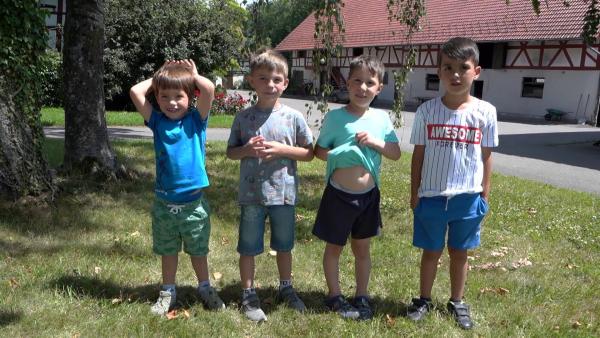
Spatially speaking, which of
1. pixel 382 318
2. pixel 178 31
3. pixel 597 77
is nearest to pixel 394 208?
pixel 382 318

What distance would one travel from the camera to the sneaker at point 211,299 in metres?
3.36

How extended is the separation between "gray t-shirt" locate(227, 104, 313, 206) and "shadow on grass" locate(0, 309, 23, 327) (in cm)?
139

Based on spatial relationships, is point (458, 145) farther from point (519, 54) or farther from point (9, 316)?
point (519, 54)

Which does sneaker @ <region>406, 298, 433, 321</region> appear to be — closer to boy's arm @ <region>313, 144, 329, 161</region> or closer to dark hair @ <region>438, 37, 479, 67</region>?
boy's arm @ <region>313, 144, 329, 161</region>

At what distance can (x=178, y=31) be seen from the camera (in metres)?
19.8

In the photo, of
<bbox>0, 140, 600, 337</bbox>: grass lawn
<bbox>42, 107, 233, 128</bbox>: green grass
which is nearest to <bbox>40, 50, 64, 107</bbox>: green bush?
<bbox>42, 107, 233, 128</bbox>: green grass

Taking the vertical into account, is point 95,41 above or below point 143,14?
below

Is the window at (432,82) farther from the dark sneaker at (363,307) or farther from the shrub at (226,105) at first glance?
the dark sneaker at (363,307)

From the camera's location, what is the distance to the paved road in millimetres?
10453

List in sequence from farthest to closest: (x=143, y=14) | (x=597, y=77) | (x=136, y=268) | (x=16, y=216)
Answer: (x=597, y=77) → (x=143, y=14) → (x=16, y=216) → (x=136, y=268)

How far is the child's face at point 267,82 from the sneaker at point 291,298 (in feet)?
3.97

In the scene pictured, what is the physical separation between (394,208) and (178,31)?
1543 cm

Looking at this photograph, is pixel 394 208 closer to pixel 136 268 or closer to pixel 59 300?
pixel 136 268

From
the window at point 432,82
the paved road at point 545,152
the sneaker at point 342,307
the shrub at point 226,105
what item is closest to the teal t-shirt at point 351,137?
the sneaker at point 342,307
